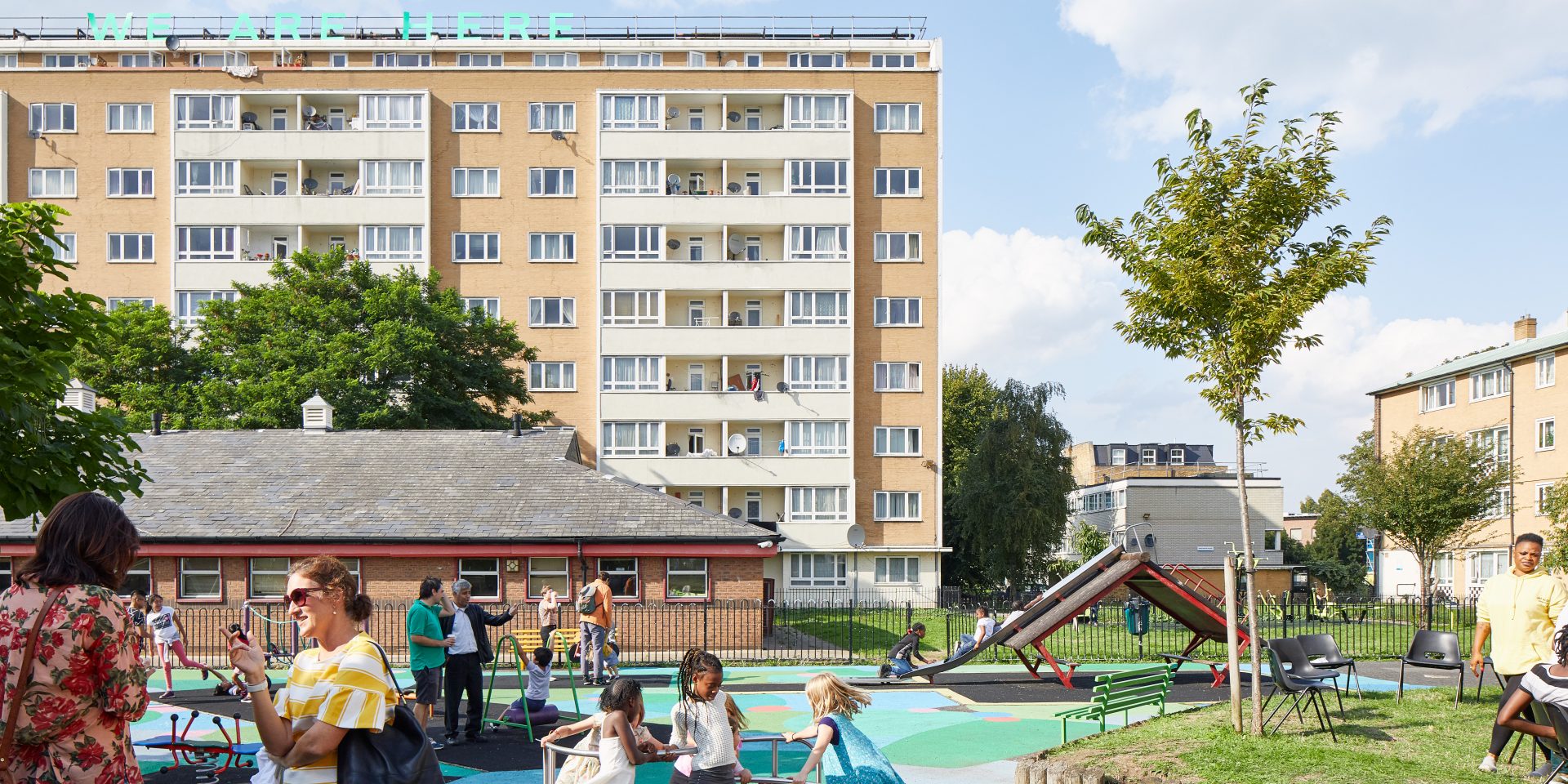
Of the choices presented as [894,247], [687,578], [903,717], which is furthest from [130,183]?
[903,717]

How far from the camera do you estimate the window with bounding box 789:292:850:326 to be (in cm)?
5344

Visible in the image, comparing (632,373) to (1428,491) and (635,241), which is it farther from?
(1428,491)

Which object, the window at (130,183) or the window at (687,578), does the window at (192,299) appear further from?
the window at (687,578)

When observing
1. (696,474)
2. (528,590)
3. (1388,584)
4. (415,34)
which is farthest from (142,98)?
(1388,584)

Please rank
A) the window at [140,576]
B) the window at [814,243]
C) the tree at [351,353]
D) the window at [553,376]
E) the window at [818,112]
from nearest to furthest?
1. the window at [140,576]
2. the tree at [351,353]
3. the window at [814,243]
4. the window at [818,112]
5. the window at [553,376]

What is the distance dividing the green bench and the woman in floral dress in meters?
9.42

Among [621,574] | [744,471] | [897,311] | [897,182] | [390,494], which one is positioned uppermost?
[897,182]

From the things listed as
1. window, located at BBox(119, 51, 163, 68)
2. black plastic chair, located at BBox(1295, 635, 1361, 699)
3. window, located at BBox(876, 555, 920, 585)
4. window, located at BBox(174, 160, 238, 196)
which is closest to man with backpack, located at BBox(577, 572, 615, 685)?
black plastic chair, located at BBox(1295, 635, 1361, 699)

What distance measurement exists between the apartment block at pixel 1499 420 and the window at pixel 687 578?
1322 inches

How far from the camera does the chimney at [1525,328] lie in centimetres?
6072

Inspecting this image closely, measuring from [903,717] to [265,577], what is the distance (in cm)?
1750

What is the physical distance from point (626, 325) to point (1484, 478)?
33.3 m

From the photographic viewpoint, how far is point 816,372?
175ft

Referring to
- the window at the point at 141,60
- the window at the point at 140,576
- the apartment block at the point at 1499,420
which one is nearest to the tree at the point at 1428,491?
the apartment block at the point at 1499,420
